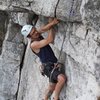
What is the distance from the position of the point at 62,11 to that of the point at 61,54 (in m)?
1.37

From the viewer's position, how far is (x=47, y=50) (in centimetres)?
831

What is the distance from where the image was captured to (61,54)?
885 cm

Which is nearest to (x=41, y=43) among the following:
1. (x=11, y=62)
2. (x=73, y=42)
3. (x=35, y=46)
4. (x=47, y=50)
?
(x=35, y=46)

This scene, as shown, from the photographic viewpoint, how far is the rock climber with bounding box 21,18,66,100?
811 cm

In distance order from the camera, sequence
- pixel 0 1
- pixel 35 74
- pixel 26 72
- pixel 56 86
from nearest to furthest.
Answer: pixel 56 86 → pixel 0 1 → pixel 35 74 → pixel 26 72

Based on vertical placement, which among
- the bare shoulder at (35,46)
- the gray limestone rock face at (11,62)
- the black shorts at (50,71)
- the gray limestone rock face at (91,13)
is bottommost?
the gray limestone rock face at (11,62)

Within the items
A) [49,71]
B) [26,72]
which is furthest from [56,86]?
[26,72]

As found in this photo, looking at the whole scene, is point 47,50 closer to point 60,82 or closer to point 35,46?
point 35,46

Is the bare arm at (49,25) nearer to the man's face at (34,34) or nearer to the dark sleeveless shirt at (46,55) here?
the man's face at (34,34)

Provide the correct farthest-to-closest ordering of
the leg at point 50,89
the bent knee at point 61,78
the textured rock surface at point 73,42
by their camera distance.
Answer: the leg at point 50,89 → the bent knee at point 61,78 → the textured rock surface at point 73,42

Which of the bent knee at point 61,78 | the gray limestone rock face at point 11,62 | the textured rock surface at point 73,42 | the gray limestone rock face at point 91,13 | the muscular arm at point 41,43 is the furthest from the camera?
the gray limestone rock face at point 11,62

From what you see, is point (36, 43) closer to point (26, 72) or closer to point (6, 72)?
point (26, 72)

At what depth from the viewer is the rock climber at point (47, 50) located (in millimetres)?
8109

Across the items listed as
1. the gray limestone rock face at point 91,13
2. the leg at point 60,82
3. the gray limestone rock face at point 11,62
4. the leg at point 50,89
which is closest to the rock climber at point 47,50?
the leg at point 60,82
